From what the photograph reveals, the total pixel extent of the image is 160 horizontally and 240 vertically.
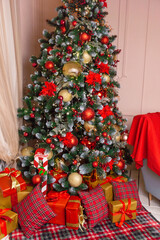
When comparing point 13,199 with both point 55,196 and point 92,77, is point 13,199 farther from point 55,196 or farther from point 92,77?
point 92,77

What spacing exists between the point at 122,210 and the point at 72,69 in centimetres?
140

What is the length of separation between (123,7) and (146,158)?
2.22 metres

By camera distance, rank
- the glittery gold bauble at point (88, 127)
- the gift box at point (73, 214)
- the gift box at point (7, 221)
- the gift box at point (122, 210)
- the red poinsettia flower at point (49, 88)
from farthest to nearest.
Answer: the glittery gold bauble at point (88, 127)
the red poinsettia flower at point (49, 88)
the gift box at point (122, 210)
the gift box at point (73, 214)
the gift box at point (7, 221)

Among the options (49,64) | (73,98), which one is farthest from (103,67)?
(49,64)

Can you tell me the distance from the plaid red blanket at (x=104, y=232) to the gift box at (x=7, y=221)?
0.06 meters

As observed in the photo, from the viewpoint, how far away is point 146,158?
2355mm

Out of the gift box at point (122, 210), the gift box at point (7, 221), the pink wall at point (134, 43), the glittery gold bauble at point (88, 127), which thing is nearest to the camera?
the gift box at point (7, 221)

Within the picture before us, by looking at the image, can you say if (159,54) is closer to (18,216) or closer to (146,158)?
(146,158)

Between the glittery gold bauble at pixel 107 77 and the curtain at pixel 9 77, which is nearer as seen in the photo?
the curtain at pixel 9 77

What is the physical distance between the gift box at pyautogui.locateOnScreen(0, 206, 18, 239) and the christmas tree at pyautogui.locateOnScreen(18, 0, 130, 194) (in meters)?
0.40

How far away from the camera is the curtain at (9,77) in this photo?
1944 millimetres

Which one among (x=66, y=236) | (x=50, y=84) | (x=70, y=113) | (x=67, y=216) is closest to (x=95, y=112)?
(x=70, y=113)

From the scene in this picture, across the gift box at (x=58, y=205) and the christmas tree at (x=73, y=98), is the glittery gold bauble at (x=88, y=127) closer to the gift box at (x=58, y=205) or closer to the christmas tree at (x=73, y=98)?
the christmas tree at (x=73, y=98)

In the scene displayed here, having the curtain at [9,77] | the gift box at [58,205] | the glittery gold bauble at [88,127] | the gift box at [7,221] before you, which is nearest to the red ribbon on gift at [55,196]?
the gift box at [58,205]
